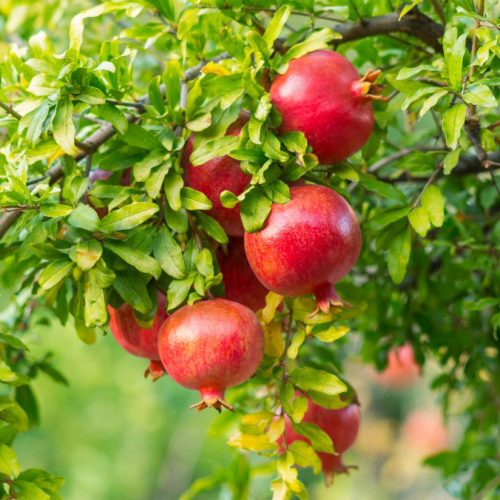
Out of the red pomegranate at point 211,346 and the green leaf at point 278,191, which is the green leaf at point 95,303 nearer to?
the red pomegranate at point 211,346

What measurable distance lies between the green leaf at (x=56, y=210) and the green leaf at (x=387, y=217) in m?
0.42

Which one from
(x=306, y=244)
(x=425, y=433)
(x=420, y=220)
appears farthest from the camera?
(x=425, y=433)

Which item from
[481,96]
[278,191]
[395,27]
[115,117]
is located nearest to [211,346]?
[278,191]

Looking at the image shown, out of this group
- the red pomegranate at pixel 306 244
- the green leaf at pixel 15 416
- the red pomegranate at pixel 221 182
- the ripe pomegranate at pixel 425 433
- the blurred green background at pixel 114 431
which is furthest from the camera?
the blurred green background at pixel 114 431

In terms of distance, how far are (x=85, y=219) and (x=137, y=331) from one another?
17 centimetres

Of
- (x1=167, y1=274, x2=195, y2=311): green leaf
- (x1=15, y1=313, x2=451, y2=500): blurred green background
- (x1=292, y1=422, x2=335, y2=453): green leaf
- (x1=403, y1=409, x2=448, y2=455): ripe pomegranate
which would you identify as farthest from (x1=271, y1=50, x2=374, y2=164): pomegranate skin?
(x1=15, y1=313, x2=451, y2=500): blurred green background

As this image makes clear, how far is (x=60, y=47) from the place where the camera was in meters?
2.06

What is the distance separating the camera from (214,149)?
1053 mm

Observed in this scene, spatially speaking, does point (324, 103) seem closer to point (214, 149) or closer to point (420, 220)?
point (214, 149)

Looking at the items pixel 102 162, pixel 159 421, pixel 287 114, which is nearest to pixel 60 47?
pixel 102 162

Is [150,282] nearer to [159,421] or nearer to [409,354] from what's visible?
[409,354]

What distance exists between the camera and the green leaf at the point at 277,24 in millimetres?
1073

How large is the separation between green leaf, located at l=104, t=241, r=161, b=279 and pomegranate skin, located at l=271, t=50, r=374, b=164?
226 mm

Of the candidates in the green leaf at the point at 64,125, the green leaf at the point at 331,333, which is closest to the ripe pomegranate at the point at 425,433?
the green leaf at the point at 331,333
